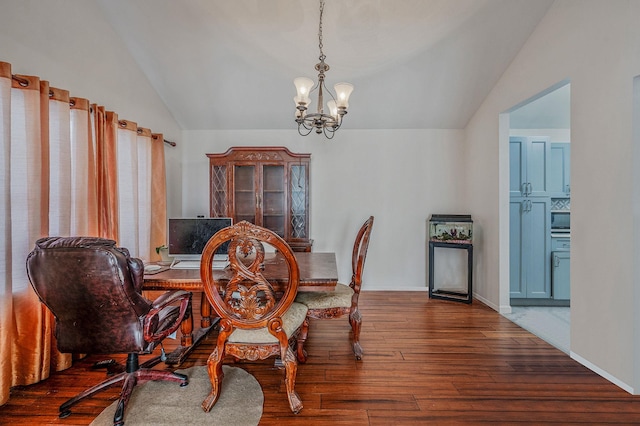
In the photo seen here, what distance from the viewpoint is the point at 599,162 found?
6.39 feet

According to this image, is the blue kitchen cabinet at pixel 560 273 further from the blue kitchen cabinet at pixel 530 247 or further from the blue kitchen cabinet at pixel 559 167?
the blue kitchen cabinet at pixel 559 167

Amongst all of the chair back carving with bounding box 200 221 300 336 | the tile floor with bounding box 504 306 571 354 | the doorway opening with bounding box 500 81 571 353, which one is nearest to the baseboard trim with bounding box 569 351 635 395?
the tile floor with bounding box 504 306 571 354

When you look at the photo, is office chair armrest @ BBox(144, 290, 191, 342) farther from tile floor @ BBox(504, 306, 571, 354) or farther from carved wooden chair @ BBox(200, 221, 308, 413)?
tile floor @ BBox(504, 306, 571, 354)

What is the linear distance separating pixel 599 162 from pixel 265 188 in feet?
9.96

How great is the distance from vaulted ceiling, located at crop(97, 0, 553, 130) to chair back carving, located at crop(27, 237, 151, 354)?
7.33ft

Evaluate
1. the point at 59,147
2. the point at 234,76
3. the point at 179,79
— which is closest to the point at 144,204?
the point at 59,147

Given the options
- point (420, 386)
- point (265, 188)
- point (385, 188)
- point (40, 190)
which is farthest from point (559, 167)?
point (40, 190)

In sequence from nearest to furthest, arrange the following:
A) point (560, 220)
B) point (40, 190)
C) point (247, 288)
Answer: point (247, 288), point (40, 190), point (560, 220)

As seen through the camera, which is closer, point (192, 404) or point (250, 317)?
point (250, 317)

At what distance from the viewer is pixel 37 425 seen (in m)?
1.49

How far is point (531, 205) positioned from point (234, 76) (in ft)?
12.0

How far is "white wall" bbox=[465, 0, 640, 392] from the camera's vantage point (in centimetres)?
176

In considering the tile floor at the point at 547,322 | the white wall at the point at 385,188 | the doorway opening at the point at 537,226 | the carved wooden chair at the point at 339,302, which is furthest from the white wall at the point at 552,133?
the carved wooden chair at the point at 339,302

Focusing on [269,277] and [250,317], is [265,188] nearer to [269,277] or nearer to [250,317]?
[269,277]
